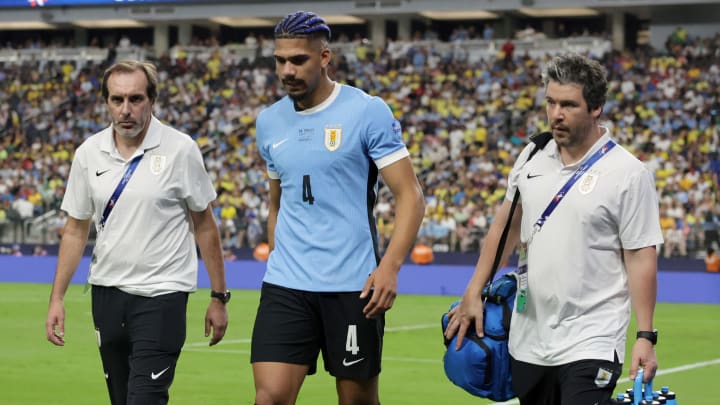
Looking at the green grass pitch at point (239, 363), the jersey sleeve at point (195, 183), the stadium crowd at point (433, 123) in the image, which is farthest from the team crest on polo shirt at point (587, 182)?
the stadium crowd at point (433, 123)

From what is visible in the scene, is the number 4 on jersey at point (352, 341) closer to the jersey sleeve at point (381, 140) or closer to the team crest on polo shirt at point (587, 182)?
the jersey sleeve at point (381, 140)

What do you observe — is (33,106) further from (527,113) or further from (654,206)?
(654,206)

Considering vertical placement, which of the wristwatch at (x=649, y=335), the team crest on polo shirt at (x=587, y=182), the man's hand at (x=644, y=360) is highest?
the team crest on polo shirt at (x=587, y=182)

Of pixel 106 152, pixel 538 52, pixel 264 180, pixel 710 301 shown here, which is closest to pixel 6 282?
pixel 264 180

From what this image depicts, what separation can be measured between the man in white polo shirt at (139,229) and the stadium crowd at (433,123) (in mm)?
19790

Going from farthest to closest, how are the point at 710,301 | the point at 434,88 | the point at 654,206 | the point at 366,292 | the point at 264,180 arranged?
1. the point at 434,88
2. the point at 264,180
3. the point at 710,301
4. the point at 366,292
5. the point at 654,206

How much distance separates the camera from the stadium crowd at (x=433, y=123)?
29.8 meters

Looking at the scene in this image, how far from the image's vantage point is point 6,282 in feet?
95.1

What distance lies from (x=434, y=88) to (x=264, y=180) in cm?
691

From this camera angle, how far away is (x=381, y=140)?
628cm

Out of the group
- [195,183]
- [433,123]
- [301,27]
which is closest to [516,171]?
[301,27]

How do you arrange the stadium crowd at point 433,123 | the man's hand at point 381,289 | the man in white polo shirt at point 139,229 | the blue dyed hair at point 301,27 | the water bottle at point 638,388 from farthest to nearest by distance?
the stadium crowd at point 433,123, the man in white polo shirt at point 139,229, the blue dyed hair at point 301,27, the man's hand at point 381,289, the water bottle at point 638,388

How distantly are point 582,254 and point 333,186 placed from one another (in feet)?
4.04

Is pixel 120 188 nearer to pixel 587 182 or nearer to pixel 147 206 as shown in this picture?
pixel 147 206
